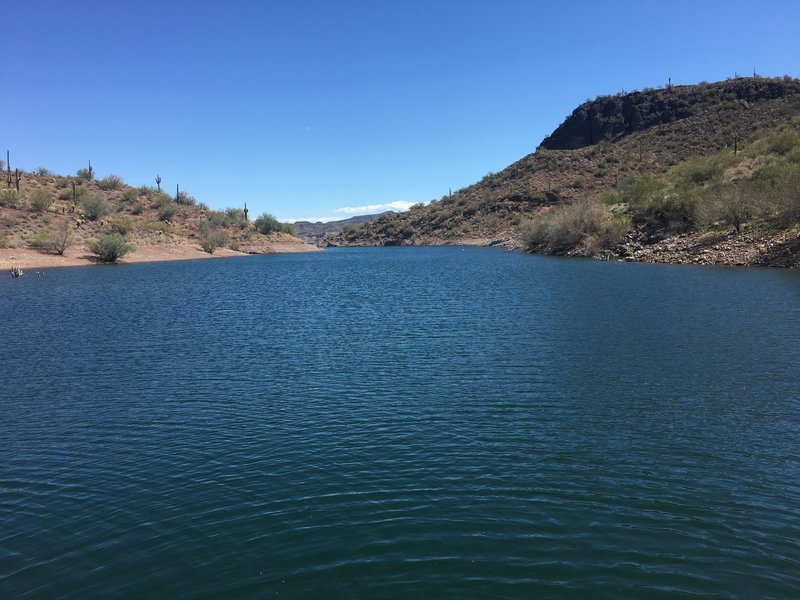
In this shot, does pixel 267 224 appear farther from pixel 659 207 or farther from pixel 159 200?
pixel 659 207

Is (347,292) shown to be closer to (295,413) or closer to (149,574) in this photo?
(295,413)

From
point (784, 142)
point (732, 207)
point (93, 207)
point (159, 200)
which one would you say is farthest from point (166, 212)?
point (784, 142)

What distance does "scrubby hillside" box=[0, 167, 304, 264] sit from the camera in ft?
260

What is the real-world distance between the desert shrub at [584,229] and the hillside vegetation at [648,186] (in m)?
0.16

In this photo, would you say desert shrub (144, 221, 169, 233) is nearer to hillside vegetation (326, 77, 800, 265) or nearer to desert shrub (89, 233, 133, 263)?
desert shrub (89, 233, 133, 263)

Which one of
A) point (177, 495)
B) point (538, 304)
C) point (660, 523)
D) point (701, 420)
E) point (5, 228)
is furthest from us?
point (5, 228)

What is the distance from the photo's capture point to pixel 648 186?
77812 millimetres

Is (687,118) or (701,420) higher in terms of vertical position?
(687,118)

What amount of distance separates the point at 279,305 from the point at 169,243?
67.7 meters

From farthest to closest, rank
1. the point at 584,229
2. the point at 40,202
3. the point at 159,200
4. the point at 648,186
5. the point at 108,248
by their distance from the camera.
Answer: the point at 159,200 → the point at 40,202 → the point at 648,186 → the point at 584,229 → the point at 108,248

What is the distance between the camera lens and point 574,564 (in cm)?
828

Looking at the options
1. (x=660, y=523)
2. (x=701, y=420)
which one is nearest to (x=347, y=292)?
(x=701, y=420)

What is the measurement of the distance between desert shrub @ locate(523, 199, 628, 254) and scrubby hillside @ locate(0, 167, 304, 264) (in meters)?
58.8

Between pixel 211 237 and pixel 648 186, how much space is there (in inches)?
2832
